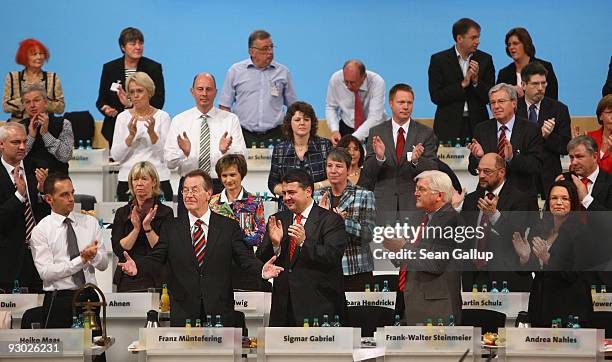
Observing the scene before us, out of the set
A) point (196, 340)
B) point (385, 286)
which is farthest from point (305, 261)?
point (385, 286)

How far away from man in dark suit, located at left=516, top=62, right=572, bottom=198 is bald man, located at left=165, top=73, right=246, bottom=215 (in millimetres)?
1842

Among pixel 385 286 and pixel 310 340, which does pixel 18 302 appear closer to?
pixel 310 340

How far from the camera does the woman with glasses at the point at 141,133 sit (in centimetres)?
871

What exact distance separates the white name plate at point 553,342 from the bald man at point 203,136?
2670 millimetres

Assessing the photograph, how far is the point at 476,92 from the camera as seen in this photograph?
9211mm

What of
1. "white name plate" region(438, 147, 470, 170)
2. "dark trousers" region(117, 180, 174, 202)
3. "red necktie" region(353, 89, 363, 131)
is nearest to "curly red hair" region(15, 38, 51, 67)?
"dark trousers" region(117, 180, 174, 202)

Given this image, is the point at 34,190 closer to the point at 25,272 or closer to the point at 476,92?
the point at 25,272

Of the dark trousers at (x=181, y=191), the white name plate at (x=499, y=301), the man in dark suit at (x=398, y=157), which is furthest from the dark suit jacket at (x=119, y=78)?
the white name plate at (x=499, y=301)

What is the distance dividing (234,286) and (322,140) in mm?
1125

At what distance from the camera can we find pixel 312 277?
6777 millimetres

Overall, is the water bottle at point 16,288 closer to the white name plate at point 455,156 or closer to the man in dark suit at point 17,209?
the man in dark suit at point 17,209

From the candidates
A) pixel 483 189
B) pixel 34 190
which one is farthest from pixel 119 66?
pixel 483 189

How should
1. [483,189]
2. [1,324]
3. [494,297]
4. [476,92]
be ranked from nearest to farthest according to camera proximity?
1. [1,324]
2. [494,297]
3. [483,189]
4. [476,92]

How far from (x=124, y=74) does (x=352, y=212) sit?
102 inches
